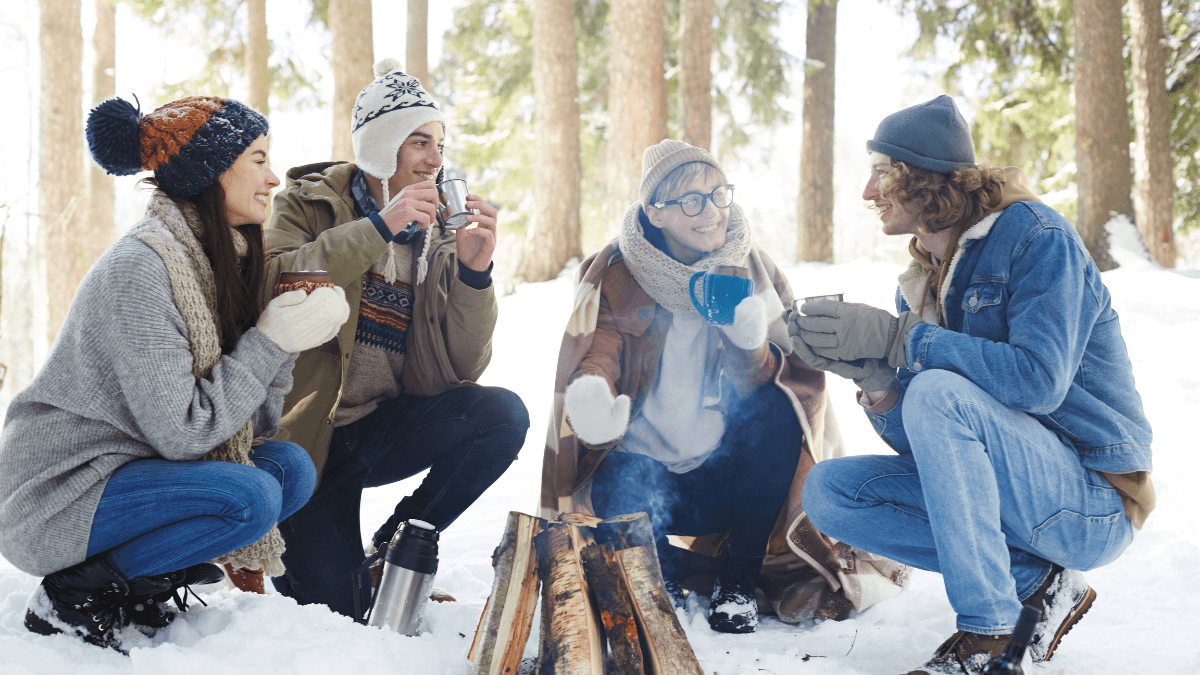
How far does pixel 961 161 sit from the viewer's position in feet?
7.43

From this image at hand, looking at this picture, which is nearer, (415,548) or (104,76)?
(415,548)

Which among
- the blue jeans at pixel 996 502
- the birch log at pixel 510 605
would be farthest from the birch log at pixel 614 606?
the blue jeans at pixel 996 502

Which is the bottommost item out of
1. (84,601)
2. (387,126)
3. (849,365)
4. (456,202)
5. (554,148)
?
(84,601)

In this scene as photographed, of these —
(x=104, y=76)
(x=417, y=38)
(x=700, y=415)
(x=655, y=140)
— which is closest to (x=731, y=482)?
(x=700, y=415)

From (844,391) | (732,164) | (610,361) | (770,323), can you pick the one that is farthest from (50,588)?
(732,164)

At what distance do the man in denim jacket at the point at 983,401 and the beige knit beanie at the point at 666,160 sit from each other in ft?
2.32

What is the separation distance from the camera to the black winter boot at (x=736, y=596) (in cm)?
263

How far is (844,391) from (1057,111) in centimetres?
→ 622

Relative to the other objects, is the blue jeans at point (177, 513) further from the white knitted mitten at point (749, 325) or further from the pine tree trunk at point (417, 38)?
the pine tree trunk at point (417, 38)

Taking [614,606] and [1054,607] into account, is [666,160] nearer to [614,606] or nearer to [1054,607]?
[614,606]

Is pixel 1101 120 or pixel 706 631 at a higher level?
pixel 1101 120

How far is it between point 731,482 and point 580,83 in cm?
1005

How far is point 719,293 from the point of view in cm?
264

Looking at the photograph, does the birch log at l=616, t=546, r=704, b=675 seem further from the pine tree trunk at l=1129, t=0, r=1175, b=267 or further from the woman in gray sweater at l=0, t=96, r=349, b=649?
the pine tree trunk at l=1129, t=0, r=1175, b=267
